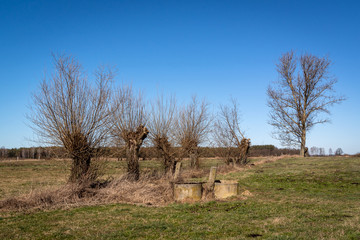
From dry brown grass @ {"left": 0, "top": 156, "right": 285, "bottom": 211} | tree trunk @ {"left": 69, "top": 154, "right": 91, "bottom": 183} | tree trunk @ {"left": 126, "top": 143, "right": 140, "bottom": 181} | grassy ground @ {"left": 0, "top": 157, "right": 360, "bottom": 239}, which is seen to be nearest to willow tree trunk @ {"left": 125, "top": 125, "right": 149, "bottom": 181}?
tree trunk @ {"left": 126, "top": 143, "right": 140, "bottom": 181}

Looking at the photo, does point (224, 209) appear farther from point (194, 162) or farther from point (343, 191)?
point (194, 162)

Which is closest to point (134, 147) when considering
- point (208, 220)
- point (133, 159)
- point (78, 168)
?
point (133, 159)

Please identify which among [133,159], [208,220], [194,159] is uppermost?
[133,159]

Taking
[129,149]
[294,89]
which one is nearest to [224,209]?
[129,149]

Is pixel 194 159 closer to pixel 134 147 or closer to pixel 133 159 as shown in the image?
pixel 134 147

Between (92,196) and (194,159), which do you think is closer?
(92,196)

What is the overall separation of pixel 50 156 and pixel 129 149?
5.70m

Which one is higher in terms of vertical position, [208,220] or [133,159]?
[133,159]

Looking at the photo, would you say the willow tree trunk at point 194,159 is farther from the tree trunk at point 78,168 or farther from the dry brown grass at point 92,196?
the tree trunk at point 78,168

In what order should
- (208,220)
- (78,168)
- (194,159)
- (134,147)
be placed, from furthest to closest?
(194,159), (134,147), (78,168), (208,220)

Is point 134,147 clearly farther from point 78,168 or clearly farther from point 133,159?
point 78,168

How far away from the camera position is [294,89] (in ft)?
126

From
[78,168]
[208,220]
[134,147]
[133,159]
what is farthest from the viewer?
[134,147]

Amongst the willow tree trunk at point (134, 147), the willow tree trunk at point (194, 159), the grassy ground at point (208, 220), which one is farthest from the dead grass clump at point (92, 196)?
the willow tree trunk at point (194, 159)
